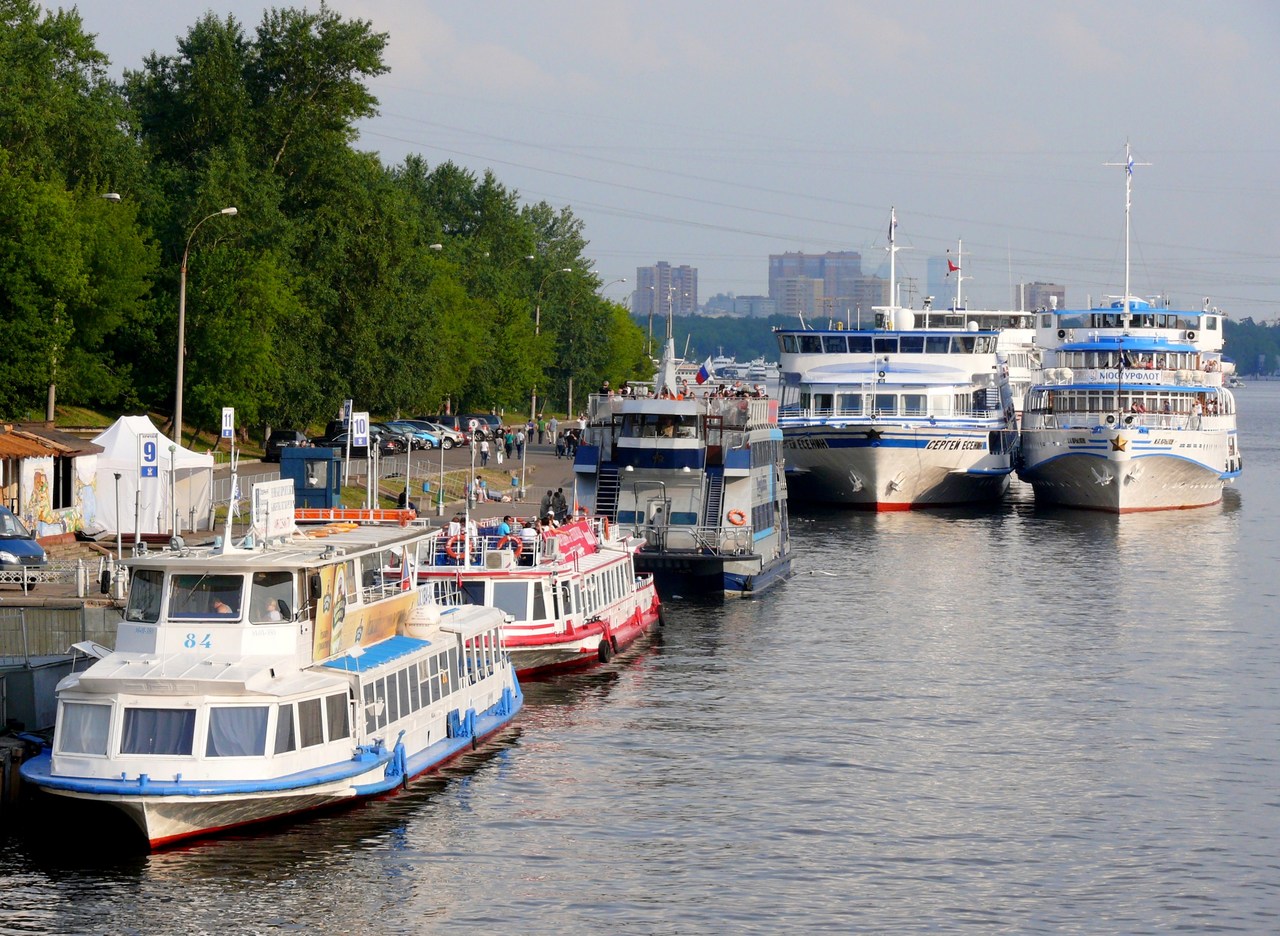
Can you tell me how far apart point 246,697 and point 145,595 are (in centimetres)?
275

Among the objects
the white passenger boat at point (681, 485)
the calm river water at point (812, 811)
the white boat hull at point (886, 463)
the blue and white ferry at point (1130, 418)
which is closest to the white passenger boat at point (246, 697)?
the calm river water at point (812, 811)

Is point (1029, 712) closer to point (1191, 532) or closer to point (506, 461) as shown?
point (1191, 532)

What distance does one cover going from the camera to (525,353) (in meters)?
127

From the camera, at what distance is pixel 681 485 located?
5425 cm

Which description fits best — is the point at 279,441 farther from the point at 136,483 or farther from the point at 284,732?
the point at 284,732

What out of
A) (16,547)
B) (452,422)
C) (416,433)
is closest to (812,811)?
(16,547)

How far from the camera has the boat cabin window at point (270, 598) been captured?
2800 centimetres

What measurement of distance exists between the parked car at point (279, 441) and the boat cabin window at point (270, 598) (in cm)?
5156

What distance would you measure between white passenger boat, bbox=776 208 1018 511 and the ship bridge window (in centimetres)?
6543

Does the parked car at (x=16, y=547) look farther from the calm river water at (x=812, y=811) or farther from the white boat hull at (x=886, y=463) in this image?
the white boat hull at (x=886, y=463)

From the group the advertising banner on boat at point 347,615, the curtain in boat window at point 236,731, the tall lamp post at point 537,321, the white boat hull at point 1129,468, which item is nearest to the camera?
the curtain in boat window at point 236,731

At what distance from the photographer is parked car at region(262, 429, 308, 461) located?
79688 mm

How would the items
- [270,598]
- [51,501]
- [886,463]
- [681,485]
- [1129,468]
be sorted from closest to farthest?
[270,598], [51,501], [681,485], [886,463], [1129,468]

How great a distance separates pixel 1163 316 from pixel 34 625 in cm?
7791
